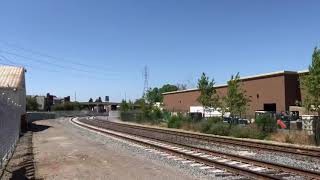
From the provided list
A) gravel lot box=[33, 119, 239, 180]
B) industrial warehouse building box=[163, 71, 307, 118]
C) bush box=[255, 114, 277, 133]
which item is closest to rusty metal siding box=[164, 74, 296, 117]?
industrial warehouse building box=[163, 71, 307, 118]

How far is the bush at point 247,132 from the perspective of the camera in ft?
107

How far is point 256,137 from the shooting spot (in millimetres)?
32625

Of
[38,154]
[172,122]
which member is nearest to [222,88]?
[172,122]

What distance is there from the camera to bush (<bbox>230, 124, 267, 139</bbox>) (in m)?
32.8

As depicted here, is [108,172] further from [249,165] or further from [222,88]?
[222,88]

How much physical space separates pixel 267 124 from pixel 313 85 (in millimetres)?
6961

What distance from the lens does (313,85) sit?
93.8 feet

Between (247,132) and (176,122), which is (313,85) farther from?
(176,122)

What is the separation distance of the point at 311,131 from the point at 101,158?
1556 centimetres

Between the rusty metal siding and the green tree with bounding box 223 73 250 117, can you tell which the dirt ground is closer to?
the green tree with bounding box 223 73 250 117

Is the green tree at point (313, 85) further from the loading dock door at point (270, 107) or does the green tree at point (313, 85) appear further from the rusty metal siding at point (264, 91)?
the loading dock door at point (270, 107)

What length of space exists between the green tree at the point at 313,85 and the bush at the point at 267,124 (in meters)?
5.32

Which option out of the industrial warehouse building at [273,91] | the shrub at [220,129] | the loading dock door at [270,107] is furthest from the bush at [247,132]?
the loading dock door at [270,107]

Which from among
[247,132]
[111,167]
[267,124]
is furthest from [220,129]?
[111,167]
